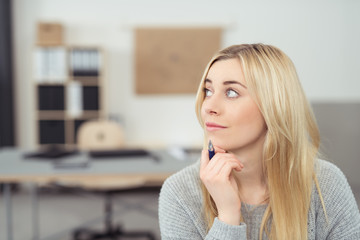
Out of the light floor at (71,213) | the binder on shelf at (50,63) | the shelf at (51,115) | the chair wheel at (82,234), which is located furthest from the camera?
the shelf at (51,115)

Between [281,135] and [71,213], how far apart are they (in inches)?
121

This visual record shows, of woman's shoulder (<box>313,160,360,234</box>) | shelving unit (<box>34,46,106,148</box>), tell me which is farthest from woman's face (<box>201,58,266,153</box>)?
shelving unit (<box>34,46,106,148</box>)

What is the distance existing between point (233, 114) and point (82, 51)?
3.39 m

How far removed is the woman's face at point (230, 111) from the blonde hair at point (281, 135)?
2cm

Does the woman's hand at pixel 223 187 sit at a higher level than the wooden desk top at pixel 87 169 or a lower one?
higher

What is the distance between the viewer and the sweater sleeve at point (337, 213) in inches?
37.5

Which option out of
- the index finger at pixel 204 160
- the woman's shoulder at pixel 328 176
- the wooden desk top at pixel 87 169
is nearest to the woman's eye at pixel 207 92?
the index finger at pixel 204 160

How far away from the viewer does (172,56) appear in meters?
4.46

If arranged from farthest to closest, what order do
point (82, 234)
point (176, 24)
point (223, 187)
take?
point (176, 24)
point (82, 234)
point (223, 187)

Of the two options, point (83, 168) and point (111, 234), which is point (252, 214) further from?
point (111, 234)

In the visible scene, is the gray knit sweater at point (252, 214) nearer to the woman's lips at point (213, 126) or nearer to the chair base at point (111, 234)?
the woman's lips at point (213, 126)

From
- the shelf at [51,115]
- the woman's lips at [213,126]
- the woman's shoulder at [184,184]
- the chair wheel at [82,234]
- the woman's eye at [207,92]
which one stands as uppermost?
the woman's eye at [207,92]

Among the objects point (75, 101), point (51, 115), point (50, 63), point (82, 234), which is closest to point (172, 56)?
point (75, 101)

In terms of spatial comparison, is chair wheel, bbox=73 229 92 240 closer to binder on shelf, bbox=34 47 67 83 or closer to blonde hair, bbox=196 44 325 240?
binder on shelf, bbox=34 47 67 83
